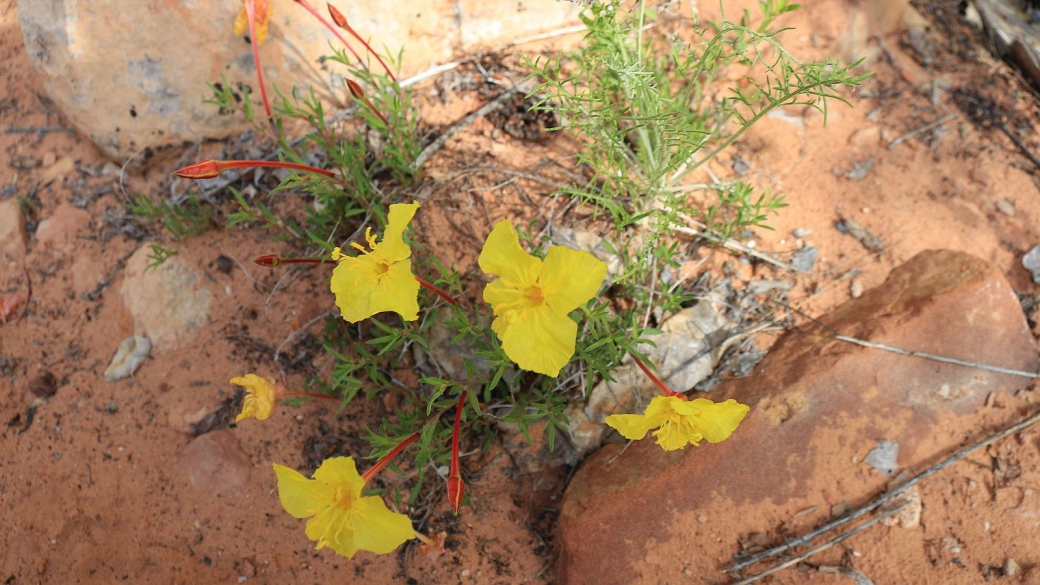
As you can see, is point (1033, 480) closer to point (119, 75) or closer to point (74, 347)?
point (74, 347)

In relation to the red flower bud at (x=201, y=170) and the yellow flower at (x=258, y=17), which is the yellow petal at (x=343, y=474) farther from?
the yellow flower at (x=258, y=17)

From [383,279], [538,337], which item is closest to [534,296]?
[538,337]

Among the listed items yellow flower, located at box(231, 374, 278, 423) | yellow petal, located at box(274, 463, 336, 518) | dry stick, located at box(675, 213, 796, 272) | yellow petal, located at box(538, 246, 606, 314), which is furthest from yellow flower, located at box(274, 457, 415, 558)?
dry stick, located at box(675, 213, 796, 272)

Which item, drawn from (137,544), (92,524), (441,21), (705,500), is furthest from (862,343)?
(92,524)

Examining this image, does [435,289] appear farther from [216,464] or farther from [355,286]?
[216,464]

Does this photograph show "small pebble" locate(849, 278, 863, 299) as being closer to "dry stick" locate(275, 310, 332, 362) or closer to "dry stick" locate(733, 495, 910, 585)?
"dry stick" locate(733, 495, 910, 585)

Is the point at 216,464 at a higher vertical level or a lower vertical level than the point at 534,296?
lower

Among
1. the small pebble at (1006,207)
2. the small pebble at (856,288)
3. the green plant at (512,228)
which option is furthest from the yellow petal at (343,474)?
the small pebble at (1006,207)
